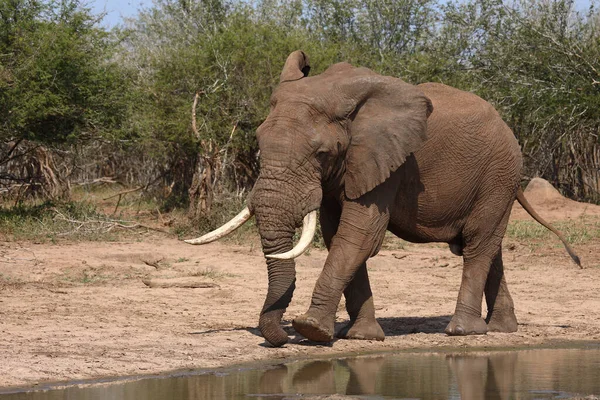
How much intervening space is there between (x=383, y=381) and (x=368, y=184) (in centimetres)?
151

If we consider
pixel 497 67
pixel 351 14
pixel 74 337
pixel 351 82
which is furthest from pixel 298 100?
pixel 351 14

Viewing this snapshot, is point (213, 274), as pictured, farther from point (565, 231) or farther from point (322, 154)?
point (565, 231)

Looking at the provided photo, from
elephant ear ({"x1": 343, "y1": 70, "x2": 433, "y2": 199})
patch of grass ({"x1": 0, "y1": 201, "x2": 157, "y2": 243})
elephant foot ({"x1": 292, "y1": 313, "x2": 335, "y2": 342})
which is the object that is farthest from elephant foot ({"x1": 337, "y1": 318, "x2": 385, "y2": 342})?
patch of grass ({"x1": 0, "y1": 201, "x2": 157, "y2": 243})

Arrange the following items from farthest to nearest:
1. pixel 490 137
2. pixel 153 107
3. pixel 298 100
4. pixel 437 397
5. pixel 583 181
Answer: pixel 583 181
pixel 153 107
pixel 490 137
pixel 298 100
pixel 437 397

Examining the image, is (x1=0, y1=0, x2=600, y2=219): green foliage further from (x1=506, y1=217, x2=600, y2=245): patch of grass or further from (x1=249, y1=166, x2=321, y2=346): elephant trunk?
(x1=249, y1=166, x2=321, y2=346): elephant trunk

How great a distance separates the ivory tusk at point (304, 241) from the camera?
6949 millimetres

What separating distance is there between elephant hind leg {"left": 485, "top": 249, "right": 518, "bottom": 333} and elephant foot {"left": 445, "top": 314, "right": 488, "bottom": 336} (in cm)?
32

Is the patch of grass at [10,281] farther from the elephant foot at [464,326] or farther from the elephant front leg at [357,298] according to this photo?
the elephant foot at [464,326]

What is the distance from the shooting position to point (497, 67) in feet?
A: 76.0

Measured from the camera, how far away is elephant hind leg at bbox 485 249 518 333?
890 centimetres

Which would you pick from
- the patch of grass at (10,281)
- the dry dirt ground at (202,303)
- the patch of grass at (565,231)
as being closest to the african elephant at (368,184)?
the dry dirt ground at (202,303)

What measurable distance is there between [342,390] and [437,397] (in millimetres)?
591

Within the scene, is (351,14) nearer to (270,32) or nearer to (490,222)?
(270,32)

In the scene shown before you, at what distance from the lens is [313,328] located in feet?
24.7
